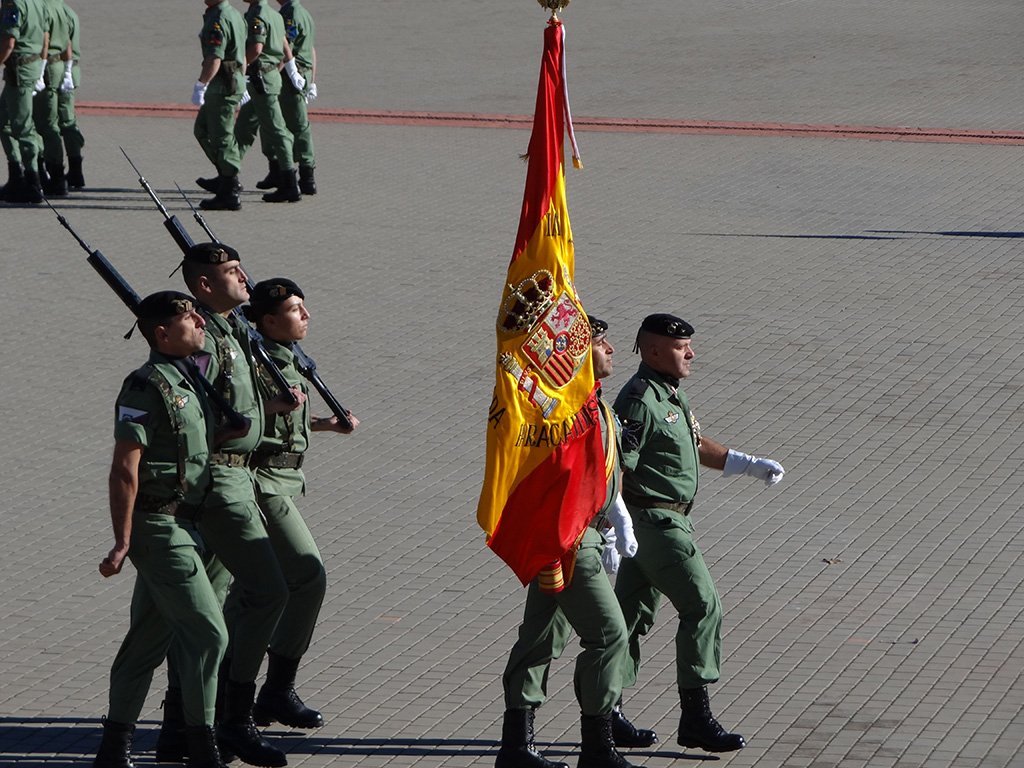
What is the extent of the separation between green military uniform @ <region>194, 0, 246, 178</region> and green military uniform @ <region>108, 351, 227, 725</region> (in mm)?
9327

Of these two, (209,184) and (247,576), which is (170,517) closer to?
(247,576)

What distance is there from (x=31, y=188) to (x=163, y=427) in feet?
34.0

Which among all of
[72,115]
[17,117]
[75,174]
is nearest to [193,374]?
[17,117]

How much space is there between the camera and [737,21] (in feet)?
82.1

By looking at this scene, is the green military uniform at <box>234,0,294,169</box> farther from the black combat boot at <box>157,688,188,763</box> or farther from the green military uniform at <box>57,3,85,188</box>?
the black combat boot at <box>157,688,188,763</box>

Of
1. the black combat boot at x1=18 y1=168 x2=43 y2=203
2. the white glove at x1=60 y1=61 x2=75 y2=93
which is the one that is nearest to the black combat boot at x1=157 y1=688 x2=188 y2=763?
the black combat boot at x1=18 y1=168 x2=43 y2=203

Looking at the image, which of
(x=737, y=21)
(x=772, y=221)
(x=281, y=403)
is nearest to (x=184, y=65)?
(x=737, y=21)

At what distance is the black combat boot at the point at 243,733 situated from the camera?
5695 millimetres

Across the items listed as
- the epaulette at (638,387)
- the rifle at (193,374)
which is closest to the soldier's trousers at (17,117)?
the rifle at (193,374)

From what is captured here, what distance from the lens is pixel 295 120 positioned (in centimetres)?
1497

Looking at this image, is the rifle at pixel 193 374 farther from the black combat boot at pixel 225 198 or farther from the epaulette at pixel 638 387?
the black combat boot at pixel 225 198

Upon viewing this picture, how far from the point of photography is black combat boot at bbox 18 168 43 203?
49.2 ft

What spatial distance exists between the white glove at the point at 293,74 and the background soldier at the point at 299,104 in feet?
0.13

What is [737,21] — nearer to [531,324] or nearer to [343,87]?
[343,87]
